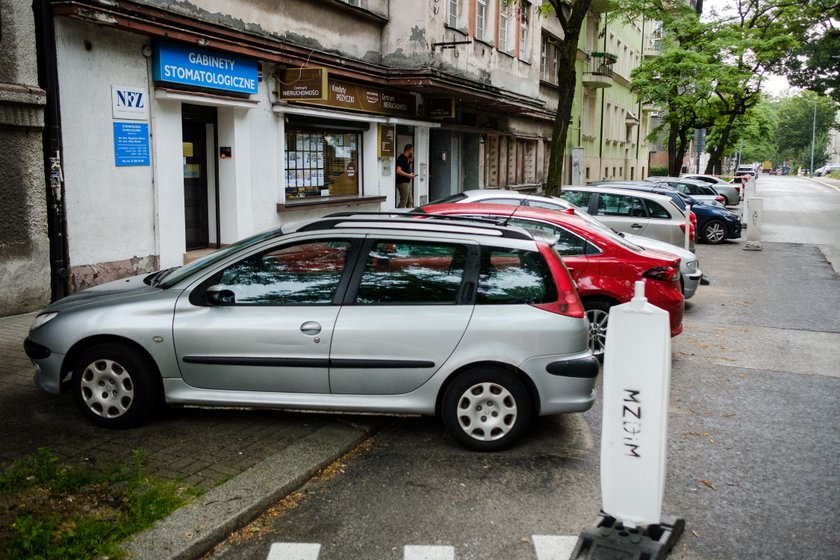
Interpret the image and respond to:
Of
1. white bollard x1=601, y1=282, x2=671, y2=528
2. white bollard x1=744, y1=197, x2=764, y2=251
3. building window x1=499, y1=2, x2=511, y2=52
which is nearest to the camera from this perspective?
white bollard x1=601, y1=282, x2=671, y2=528

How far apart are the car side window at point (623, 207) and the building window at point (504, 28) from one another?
10.2 meters

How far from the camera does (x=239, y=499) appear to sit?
4750mm

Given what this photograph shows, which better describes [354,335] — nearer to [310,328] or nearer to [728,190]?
[310,328]

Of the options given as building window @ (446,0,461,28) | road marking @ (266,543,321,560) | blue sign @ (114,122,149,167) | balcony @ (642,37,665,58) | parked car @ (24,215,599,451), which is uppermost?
balcony @ (642,37,665,58)

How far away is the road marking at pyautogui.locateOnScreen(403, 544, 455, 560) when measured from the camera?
4289mm

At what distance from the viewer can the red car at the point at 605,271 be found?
865 cm

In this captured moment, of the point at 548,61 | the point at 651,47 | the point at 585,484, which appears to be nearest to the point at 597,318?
the point at 585,484

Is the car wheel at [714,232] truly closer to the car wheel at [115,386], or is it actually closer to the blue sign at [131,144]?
the blue sign at [131,144]

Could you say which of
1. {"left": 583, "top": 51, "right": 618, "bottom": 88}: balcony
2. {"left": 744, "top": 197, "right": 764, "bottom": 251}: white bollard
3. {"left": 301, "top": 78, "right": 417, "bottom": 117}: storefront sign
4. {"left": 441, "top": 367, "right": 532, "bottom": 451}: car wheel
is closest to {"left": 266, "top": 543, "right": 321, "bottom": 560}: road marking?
{"left": 441, "top": 367, "right": 532, "bottom": 451}: car wheel

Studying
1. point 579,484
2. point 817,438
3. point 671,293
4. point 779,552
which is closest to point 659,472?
point 779,552

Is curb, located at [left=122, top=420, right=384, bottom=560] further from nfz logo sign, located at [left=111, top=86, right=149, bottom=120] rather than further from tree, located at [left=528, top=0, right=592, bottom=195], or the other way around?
tree, located at [left=528, top=0, right=592, bottom=195]

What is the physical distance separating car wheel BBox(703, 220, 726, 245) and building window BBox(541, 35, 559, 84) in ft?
36.3

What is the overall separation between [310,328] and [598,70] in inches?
1420

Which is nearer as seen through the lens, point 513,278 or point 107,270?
point 513,278
